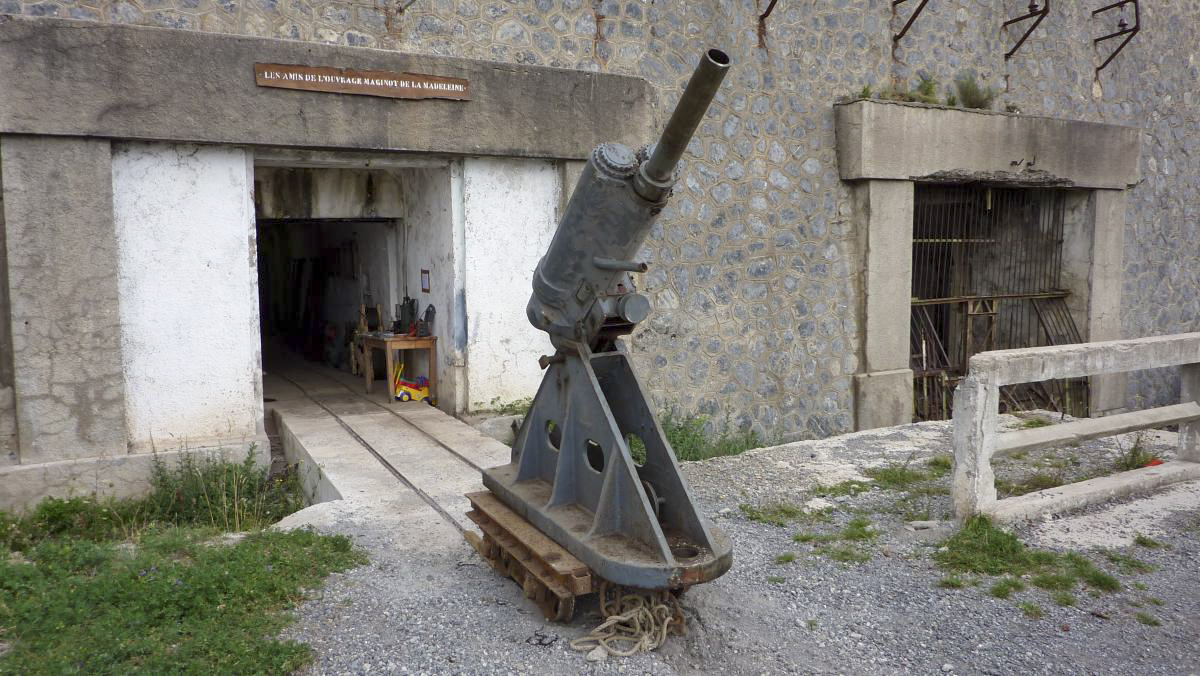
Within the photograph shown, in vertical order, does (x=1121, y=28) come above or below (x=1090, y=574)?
above

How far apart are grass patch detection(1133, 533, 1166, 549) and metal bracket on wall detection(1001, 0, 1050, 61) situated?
6349mm

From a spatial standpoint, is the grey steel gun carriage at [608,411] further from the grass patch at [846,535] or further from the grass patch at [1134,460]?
the grass patch at [1134,460]

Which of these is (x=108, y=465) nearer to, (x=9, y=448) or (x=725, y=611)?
(x=9, y=448)

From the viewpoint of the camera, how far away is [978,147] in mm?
8695

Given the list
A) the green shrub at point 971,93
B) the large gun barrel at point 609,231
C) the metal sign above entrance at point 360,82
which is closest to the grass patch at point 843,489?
the large gun barrel at point 609,231

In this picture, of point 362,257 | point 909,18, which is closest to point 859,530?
point 909,18

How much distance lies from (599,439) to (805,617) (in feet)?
3.91

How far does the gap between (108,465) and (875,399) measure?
661cm

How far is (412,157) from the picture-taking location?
6406 mm

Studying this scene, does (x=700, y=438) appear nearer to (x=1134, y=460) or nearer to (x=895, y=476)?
(x=895, y=476)

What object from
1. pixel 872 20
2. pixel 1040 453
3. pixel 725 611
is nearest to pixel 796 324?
pixel 1040 453

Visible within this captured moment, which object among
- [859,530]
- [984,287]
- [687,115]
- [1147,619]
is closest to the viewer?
[687,115]

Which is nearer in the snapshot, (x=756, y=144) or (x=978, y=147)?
(x=756, y=144)

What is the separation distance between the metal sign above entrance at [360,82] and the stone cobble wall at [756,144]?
30 centimetres
